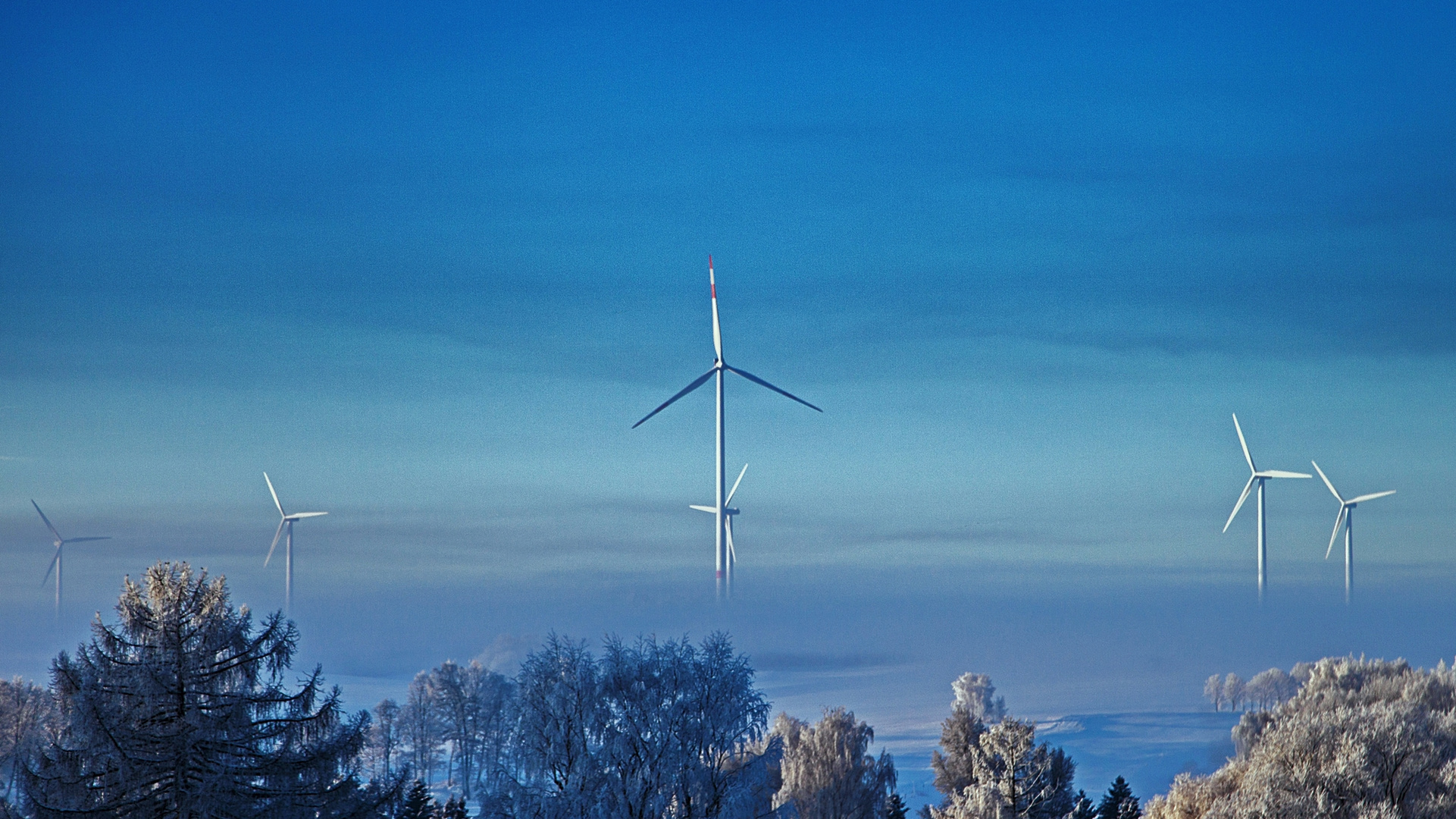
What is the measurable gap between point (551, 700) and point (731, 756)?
7927 mm

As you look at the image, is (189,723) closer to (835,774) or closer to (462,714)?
(835,774)

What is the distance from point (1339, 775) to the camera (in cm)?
4472

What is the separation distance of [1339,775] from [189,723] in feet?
114

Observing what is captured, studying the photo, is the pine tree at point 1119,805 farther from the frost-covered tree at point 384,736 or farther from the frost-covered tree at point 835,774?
the frost-covered tree at point 384,736

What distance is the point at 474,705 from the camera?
365 feet

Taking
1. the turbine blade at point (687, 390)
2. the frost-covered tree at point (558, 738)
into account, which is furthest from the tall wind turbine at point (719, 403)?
the frost-covered tree at point (558, 738)

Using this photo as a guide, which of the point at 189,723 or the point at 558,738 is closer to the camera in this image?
the point at 189,723

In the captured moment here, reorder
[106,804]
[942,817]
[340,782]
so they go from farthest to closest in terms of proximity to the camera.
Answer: [942,817] < [340,782] < [106,804]

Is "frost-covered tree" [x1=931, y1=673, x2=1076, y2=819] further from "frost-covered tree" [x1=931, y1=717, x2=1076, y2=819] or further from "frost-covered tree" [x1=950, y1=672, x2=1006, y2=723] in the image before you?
"frost-covered tree" [x1=950, y1=672, x2=1006, y2=723]

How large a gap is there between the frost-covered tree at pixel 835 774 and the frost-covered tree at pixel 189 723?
41966 mm

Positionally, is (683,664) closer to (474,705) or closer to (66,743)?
(66,743)

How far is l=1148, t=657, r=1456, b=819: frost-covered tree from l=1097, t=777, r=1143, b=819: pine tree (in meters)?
18.3

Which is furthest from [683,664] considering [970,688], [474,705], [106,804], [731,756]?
[970,688]

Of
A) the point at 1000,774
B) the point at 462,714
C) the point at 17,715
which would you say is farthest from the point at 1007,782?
the point at 462,714
